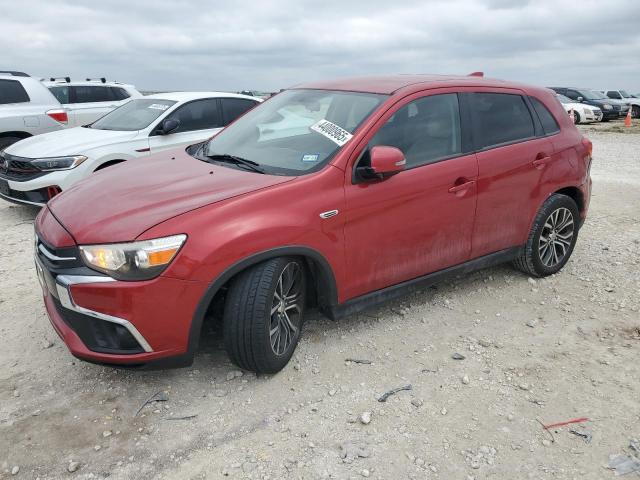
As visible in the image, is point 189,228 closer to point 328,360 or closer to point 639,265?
point 328,360

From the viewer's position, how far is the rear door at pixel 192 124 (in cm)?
654

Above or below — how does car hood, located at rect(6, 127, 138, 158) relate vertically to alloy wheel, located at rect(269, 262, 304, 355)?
above

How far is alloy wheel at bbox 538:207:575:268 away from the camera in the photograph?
437 centimetres

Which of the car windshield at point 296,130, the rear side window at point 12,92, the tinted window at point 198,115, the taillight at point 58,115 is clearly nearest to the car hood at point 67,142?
the tinted window at point 198,115

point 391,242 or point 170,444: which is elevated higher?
point 391,242

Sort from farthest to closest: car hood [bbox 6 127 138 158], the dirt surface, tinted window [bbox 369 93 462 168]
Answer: car hood [bbox 6 127 138 158], tinted window [bbox 369 93 462 168], the dirt surface

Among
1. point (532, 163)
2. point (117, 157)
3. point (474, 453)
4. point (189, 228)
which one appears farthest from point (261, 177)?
point (117, 157)

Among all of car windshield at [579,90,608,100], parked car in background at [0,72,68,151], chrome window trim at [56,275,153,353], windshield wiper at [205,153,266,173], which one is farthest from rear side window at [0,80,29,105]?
car windshield at [579,90,608,100]

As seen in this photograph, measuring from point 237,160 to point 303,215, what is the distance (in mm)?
780

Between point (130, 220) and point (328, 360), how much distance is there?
1468mm

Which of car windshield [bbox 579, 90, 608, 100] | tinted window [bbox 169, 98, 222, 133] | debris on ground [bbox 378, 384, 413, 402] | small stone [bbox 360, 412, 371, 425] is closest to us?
small stone [bbox 360, 412, 371, 425]

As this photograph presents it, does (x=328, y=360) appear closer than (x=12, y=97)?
Yes

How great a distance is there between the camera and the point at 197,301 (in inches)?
103

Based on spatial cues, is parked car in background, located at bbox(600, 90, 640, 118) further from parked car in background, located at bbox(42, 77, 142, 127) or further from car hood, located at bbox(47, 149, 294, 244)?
car hood, located at bbox(47, 149, 294, 244)
